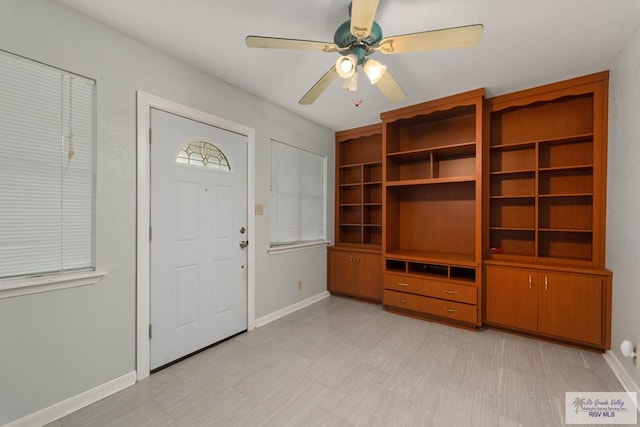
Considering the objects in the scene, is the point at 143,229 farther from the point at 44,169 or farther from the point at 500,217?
the point at 500,217

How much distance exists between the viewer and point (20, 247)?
1496mm

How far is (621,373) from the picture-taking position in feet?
6.37

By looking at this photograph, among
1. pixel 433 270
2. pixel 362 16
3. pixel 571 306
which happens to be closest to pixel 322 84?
pixel 362 16

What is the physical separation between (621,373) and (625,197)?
1327mm

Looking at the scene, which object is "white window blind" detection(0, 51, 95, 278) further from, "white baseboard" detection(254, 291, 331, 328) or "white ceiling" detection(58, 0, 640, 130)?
"white baseboard" detection(254, 291, 331, 328)

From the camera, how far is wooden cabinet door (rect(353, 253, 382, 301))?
3577mm

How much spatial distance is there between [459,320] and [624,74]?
2.54 meters

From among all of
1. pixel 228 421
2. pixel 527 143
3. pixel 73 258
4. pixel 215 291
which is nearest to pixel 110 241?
pixel 73 258

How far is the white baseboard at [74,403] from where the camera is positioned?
149 cm

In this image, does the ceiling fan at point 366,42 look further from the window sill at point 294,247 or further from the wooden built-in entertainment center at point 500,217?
the window sill at point 294,247

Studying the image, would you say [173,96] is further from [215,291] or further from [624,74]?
[624,74]

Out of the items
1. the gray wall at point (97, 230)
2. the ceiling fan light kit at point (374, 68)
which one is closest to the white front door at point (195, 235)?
the gray wall at point (97, 230)

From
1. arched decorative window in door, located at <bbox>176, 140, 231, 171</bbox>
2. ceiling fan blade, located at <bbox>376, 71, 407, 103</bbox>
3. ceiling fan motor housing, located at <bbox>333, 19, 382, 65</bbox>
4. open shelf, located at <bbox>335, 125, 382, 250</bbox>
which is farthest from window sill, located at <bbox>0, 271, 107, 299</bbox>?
open shelf, located at <bbox>335, 125, 382, 250</bbox>

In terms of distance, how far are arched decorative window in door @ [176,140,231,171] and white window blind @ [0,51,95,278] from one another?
2.07ft
